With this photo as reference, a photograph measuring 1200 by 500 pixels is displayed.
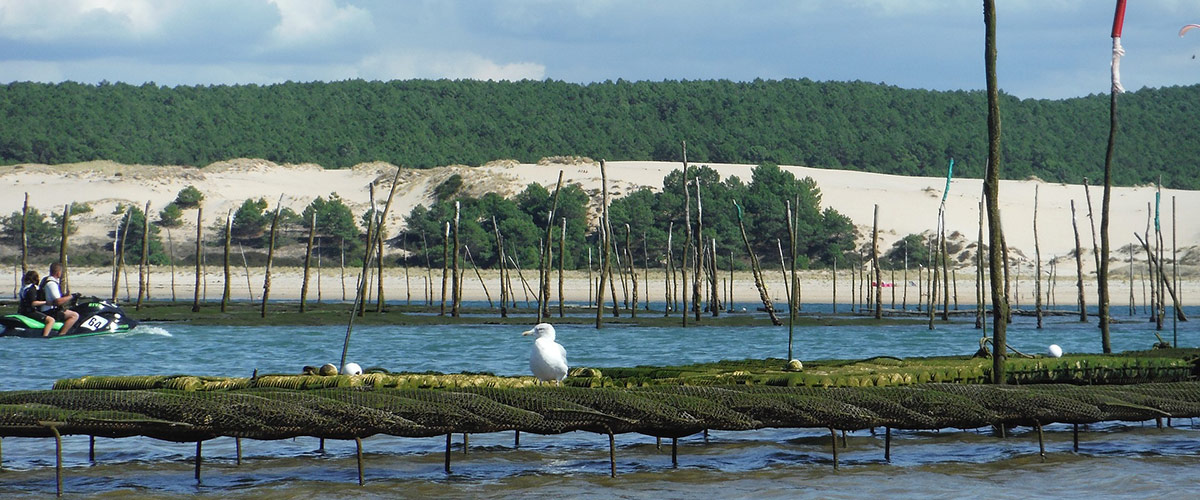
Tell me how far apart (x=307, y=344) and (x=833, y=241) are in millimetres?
58519

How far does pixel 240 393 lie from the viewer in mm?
14406

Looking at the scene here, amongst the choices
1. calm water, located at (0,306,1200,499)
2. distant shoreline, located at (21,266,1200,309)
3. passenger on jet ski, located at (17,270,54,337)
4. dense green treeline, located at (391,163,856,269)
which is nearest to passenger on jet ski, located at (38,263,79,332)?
passenger on jet ski, located at (17,270,54,337)

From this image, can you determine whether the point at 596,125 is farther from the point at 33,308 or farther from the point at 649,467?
the point at 649,467

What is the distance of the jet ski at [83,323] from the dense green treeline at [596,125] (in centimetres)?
10650

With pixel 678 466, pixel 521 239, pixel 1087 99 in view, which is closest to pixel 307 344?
pixel 678 466

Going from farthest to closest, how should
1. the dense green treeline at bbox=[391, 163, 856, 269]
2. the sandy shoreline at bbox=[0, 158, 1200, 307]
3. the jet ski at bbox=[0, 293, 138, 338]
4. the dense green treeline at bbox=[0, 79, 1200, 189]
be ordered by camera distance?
the dense green treeline at bbox=[0, 79, 1200, 189], the dense green treeline at bbox=[391, 163, 856, 269], the sandy shoreline at bbox=[0, 158, 1200, 307], the jet ski at bbox=[0, 293, 138, 338]

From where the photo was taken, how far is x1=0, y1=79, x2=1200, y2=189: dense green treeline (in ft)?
487

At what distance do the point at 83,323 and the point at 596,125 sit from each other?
13346 centimetres

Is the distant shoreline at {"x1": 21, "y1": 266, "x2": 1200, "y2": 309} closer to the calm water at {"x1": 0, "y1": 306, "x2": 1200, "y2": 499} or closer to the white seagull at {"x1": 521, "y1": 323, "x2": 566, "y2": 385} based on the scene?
the calm water at {"x1": 0, "y1": 306, "x2": 1200, "y2": 499}

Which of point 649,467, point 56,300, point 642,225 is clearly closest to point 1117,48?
point 649,467

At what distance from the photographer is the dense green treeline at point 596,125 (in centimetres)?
14850

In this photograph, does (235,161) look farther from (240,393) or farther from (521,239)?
(240,393)

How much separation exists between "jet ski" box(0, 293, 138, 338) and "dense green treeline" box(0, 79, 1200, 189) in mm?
106502

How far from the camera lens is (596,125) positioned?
551ft
